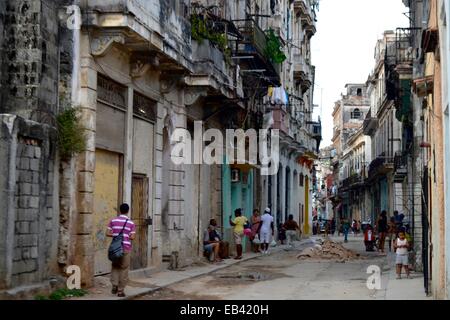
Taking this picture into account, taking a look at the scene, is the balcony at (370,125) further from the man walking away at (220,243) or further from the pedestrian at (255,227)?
the man walking away at (220,243)

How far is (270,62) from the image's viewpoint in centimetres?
2655

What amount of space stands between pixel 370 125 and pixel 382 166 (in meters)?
10.8

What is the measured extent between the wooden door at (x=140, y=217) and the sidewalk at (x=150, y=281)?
502mm

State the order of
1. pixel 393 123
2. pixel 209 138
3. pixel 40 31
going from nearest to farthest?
pixel 40 31, pixel 209 138, pixel 393 123

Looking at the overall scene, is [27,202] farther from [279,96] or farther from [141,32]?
[279,96]

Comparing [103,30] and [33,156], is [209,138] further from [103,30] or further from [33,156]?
[33,156]

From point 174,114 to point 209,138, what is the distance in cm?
335

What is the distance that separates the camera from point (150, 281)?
15.3m

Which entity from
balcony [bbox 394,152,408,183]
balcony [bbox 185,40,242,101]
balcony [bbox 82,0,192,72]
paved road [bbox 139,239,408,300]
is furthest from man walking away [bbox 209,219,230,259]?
balcony [bbox 394,152,408,183]

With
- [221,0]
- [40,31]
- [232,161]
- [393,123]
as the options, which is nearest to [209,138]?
[232,161]

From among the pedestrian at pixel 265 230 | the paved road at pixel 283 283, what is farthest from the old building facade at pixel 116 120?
the paved road at pixel 283 283

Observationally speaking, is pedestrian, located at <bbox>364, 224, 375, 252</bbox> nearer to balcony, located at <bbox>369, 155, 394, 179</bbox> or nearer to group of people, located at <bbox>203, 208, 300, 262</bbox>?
group of people, located at <bbox>203, 208, 300, 262</bbox>

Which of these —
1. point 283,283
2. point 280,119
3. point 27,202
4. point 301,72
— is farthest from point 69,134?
point 301,72

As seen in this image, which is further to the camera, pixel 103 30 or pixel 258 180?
pixel 258 180
